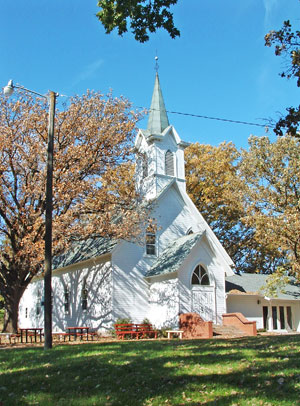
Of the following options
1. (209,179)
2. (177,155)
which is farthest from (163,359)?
(209,179)

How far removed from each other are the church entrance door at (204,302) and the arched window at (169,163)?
8465 mm

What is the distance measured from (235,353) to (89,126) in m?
14.5

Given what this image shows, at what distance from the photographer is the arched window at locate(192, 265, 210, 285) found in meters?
24.2

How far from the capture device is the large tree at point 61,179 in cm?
1953

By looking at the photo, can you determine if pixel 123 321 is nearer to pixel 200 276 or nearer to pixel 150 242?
pixel 200 276

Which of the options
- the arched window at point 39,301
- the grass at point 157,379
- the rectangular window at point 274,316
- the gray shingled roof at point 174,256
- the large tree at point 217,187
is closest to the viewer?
the grass at point 157,379

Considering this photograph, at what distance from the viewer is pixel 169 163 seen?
95.3 ft

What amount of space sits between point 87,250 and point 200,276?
7.47 meters

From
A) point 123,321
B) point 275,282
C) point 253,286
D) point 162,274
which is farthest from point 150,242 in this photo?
point 253,286

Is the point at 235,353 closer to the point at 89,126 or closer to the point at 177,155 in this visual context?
the point at 89,126

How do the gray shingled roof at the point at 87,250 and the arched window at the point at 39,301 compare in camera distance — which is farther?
the arched window at the point at 39,301

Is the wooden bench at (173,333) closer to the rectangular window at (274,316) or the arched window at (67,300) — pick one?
the arched window at (67,300)

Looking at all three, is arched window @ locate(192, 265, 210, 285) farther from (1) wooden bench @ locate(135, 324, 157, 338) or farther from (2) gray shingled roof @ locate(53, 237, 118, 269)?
(2) gray shingled roof @ locate(53, 237, 118, 269)

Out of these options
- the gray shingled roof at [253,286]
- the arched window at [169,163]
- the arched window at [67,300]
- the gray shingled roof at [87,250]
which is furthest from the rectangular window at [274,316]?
the arched window at [67,300]
